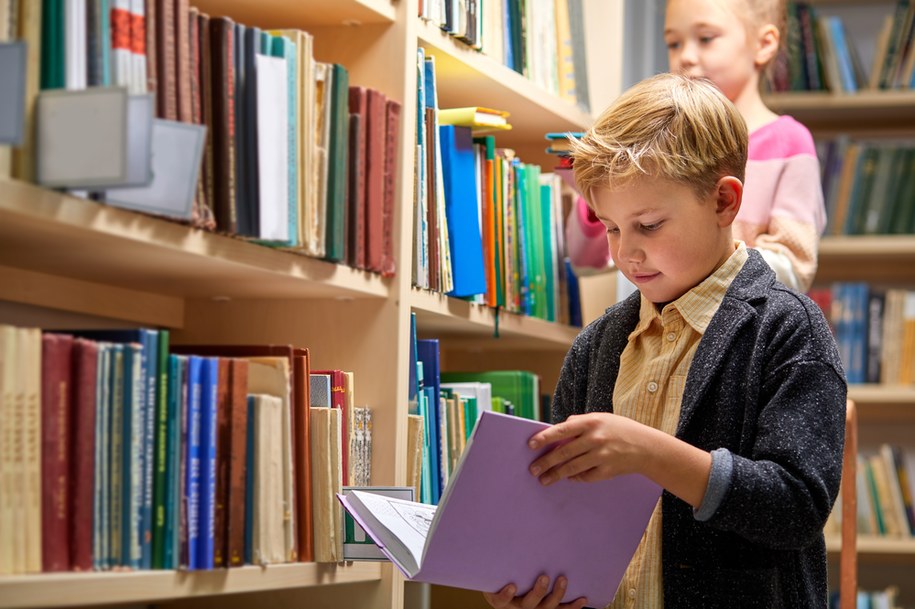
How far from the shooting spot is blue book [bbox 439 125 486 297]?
1816 millimetres

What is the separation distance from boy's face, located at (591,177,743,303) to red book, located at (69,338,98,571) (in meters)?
0.62

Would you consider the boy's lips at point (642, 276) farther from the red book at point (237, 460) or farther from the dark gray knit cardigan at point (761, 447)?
the red book at point (237, 460)

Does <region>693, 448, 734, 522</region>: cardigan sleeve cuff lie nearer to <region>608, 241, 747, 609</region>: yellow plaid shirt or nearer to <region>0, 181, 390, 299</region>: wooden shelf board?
<region>608, 241, 747, 609</region>: yellow plaid shirt

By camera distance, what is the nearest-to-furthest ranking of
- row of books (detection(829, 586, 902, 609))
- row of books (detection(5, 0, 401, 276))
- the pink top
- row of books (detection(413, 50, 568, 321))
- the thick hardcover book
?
row of books (detection(5, 0, 401, 276)), the thick hardcover book, row of books (detection(413, 50, 568, 321)), the pink top, row of books (detection(829, 586, 902, 609))

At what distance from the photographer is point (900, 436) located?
3342mm

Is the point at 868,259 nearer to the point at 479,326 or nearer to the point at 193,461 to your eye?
the point at 479,326

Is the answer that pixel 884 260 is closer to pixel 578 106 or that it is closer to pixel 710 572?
pixel 578 106

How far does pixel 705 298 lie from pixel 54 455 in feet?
2.49

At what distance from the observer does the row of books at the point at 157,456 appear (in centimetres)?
105

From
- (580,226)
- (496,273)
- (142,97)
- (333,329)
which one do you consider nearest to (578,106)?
(580,226)

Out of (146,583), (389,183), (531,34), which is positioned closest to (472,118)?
(389,183)

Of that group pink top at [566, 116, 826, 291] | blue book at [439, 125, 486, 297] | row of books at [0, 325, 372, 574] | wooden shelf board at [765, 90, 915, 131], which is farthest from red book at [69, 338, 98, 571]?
wooden shelf board at [765, 90, 915, 131]

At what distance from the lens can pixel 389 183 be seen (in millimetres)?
1614

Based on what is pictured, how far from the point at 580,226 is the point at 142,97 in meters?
1.16
